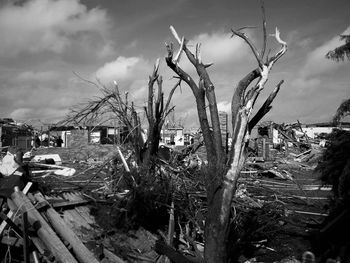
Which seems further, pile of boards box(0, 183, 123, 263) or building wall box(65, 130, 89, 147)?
building wall box(65, 130, 89, 147)

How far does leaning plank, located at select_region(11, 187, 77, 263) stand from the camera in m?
4.76

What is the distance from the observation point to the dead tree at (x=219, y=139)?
3689 millimetres

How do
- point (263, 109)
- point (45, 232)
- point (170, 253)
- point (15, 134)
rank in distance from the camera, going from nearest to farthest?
point (263, 109) < point (45, 232) < point (170, 253) < point (15, 134)

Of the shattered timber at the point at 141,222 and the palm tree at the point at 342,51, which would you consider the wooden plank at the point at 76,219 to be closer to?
the shattered timber at the point at 141,222

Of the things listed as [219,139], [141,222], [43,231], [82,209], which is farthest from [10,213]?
[219,139]

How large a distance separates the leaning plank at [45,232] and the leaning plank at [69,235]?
227 mm

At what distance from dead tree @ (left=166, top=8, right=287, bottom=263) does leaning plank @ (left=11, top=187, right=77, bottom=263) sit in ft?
7.79

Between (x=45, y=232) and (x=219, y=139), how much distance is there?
3304mm

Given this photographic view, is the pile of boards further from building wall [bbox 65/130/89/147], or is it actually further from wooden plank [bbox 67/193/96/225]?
building wall [bbox 65/130/89/147]

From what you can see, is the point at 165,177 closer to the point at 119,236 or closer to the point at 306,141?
the point at 119,236

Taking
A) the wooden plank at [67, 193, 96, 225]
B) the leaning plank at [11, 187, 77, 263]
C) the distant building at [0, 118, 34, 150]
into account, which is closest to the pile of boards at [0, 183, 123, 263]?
the leaning plank at [11, 187, 77, 263]

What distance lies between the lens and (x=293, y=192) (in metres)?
10.4

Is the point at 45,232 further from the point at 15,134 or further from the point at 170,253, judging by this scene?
the point at 15,134

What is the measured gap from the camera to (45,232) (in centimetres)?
500
